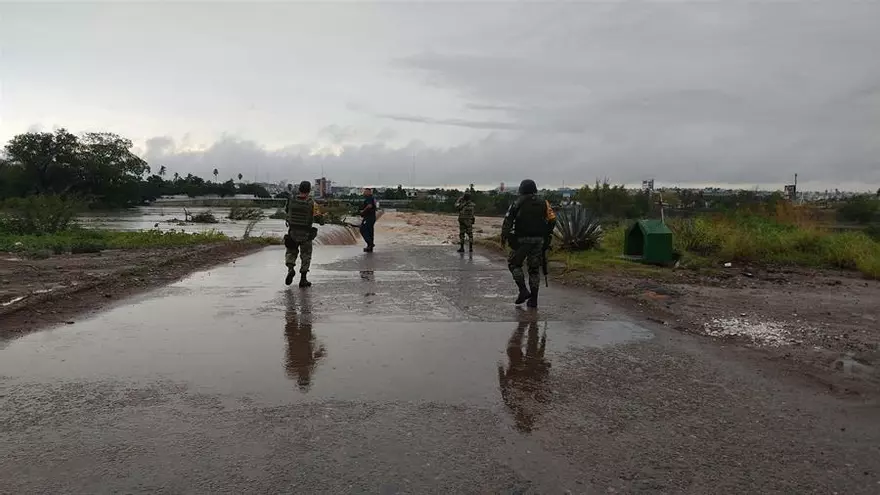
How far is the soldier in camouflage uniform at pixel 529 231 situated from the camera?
26.0 ft

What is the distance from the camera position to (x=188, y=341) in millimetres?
5840

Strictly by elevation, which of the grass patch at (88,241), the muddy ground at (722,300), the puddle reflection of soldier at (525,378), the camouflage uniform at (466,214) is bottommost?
the puddle reflection of soldier at (525,378)

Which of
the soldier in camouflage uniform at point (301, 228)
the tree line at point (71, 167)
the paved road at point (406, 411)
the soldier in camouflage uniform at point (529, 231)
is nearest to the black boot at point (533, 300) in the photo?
the soldier in camouflage uniform at point (529, 231)

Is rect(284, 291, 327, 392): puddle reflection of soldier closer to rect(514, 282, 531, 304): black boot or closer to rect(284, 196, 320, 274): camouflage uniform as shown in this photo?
rect(284, 196, 320, 274): camouflage uniform

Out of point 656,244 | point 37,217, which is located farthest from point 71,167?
point 656,244

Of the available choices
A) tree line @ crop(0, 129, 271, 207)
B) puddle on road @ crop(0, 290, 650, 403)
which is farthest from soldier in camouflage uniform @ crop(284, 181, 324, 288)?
tree line @ crop(0, 129, 271, 207)

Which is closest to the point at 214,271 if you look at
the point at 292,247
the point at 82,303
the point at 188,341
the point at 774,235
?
the point at 292,247

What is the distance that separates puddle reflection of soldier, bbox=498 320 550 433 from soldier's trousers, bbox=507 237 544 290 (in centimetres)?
151

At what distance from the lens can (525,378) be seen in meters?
4.87

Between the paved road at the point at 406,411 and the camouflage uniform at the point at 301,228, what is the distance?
243 cm

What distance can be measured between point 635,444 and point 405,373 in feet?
6.54

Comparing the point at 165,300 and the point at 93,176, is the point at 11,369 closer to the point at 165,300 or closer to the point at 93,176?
the point at 165,300

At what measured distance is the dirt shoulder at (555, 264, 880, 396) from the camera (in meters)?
5.41

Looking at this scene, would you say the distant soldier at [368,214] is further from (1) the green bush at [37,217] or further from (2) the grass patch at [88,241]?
(1) the green bush at [37,217]
